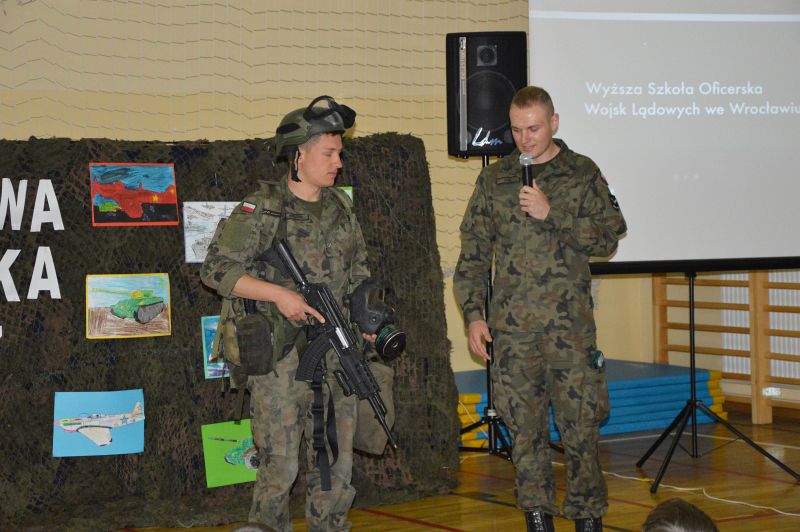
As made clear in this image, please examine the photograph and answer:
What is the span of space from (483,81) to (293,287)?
7.82 feet

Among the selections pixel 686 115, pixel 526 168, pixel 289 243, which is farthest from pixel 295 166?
pixel 686 115

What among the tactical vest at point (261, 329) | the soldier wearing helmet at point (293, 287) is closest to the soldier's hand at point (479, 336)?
the soldier wearing helmet at point (293, 287)

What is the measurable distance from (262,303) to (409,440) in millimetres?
1868

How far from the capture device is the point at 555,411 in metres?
3.60

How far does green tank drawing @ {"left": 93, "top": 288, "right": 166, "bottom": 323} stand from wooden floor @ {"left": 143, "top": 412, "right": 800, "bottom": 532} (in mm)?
974

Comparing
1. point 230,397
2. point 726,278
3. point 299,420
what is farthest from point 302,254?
point 726,278

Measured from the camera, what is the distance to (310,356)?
10.9 ft

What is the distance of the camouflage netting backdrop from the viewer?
446 cm

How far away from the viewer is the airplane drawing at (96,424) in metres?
4.50

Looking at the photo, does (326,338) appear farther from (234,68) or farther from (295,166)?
(234,68)

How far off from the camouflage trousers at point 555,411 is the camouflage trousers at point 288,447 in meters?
0.61

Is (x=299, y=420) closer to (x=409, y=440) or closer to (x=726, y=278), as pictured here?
(x=409, y=440)

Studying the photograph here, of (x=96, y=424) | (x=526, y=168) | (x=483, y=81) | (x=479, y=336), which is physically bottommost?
(x=96, y=424)

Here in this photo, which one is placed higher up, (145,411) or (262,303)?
(262,303)
